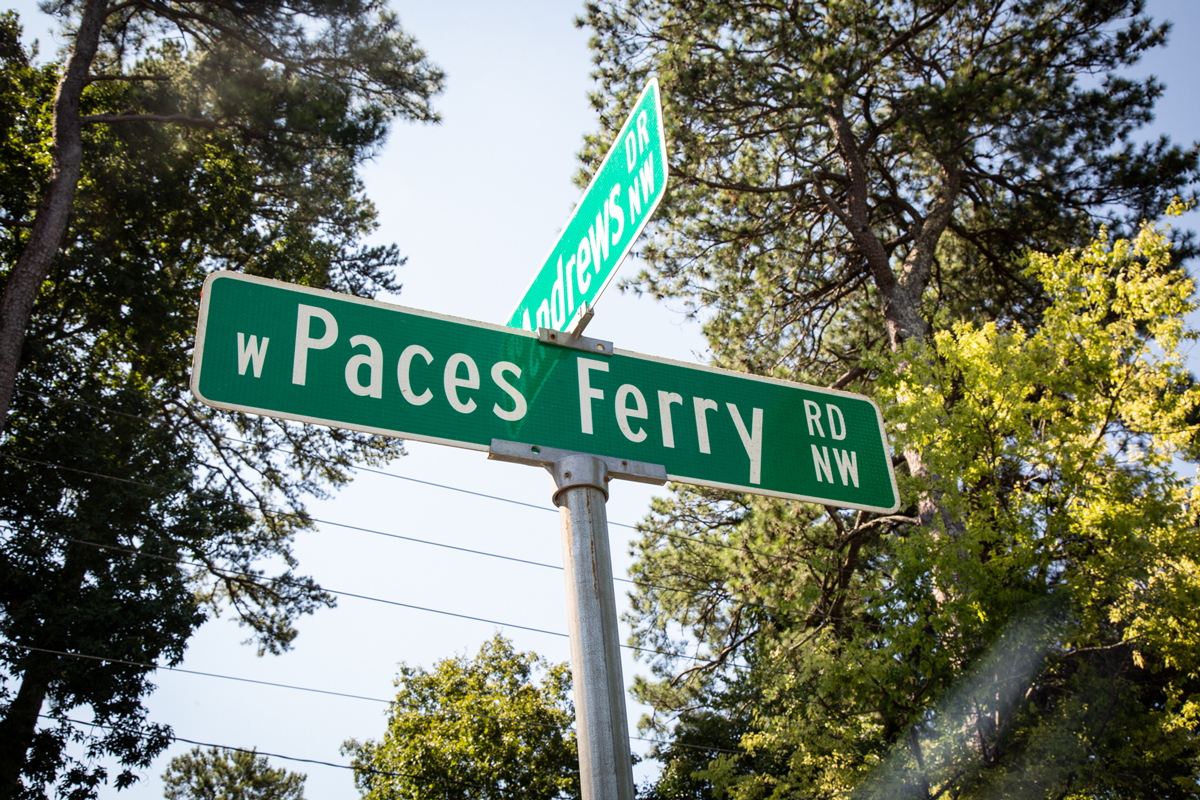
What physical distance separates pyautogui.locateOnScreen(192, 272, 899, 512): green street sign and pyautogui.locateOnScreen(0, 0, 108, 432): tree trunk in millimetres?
11417

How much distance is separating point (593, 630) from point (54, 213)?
13.9 metres

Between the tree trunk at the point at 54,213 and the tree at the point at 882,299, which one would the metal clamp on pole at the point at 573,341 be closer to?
the tree at the point at 882,299

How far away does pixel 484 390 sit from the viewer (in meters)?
2.22

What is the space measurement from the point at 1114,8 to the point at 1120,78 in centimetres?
101

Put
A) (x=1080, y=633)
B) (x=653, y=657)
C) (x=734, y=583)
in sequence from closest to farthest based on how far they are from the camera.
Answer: (x=1080, y=633)
(x=734, y=583)
(x=653, y=657)

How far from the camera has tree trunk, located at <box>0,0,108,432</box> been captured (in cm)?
1186

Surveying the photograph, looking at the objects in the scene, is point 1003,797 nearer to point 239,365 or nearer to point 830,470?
point 830,470

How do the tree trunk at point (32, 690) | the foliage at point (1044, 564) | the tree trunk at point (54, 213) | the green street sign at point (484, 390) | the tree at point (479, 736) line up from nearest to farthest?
1. the green street sign at point (484, 390)
2. the foliage at point (1044, 564)
3. the tree trunk at point (54, 213)
4. the tree trunk at point (32, 690)
5. the tree at point (479, 736)

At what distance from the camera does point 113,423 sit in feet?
48.9

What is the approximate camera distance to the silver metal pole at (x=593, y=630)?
1669 mm

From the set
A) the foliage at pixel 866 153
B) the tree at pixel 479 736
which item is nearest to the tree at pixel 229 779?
the tree at pixel 479 736

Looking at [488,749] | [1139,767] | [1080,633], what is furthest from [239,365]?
[488,749]

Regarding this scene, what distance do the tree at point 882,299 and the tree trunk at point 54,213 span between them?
8147 millimetres

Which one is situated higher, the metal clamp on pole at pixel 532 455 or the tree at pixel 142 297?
the tree at pixel 142 297
